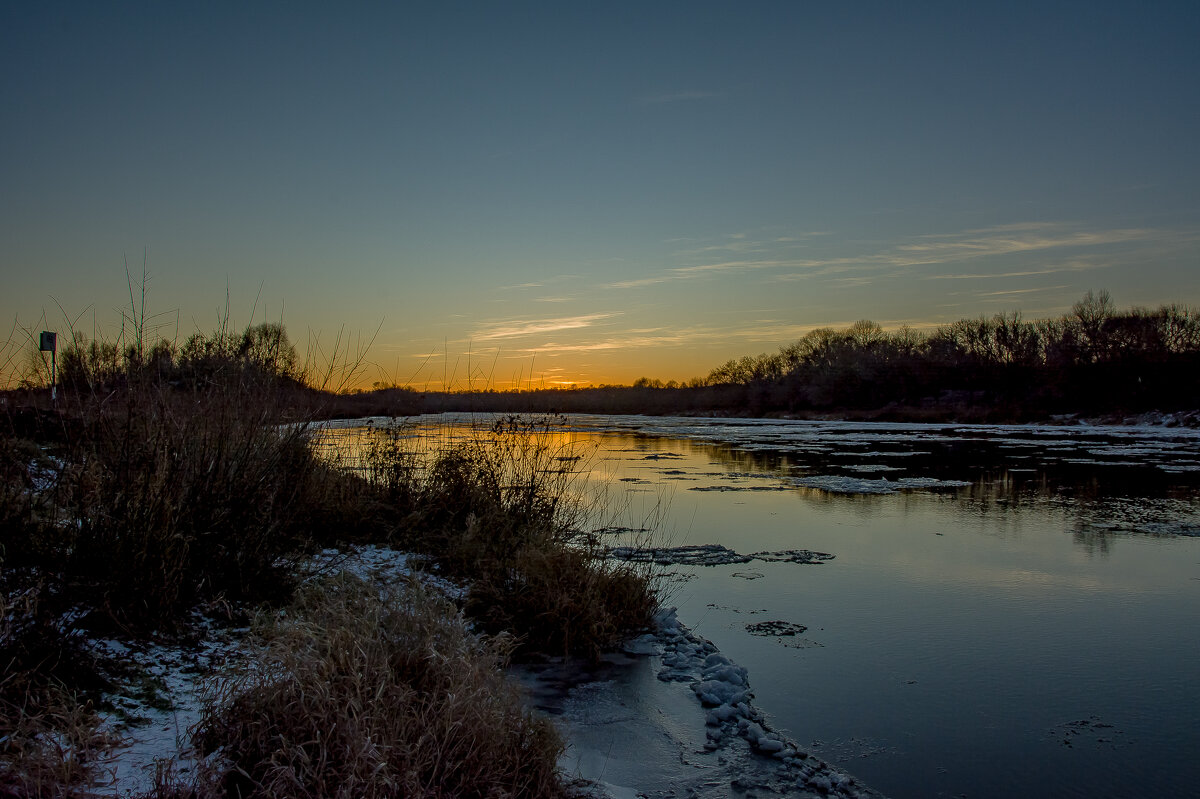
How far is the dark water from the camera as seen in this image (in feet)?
14.9

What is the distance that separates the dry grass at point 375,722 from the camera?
9.64 feet

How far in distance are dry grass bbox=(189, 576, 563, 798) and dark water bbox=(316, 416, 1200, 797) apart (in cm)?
217

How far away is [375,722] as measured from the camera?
10.2 ft

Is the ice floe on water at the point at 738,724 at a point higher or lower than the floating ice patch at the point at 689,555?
lower

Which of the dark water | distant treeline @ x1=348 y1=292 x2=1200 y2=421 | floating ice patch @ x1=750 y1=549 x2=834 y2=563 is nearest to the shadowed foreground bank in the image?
the dark water

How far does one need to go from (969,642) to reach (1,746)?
669 centimetres

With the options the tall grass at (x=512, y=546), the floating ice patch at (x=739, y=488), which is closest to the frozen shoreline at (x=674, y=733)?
the tall grass at (x=512, y=546)

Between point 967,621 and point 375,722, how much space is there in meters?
6.07

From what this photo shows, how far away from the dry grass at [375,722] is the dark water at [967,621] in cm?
217

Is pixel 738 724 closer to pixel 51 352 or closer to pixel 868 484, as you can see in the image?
pixel 51 352

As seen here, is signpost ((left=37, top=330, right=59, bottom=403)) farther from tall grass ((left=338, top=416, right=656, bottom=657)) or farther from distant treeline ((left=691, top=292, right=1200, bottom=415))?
distant treeline ((left=691, top=292, right=1200, bottom=415))

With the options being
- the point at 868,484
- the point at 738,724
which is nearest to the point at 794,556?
the point at 738,724

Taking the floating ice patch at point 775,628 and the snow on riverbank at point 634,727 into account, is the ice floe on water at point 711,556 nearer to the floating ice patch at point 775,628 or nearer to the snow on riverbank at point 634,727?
the floating ice patch at point 775,628

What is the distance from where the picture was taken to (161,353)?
6395 mm
